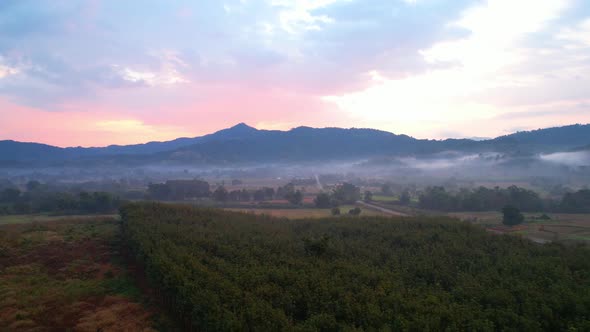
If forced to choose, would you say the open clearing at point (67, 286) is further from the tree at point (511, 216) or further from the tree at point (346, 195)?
the tree at point (346, 195)

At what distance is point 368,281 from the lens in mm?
18797

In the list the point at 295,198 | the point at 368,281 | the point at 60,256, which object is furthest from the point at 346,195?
the point at 368,281

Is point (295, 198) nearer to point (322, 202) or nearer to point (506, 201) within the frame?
point (322, 202)

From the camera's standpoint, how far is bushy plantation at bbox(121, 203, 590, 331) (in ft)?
45.1

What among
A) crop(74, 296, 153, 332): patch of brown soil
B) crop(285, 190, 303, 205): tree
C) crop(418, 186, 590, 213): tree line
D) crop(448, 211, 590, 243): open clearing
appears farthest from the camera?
crop(285, 190, 303, 205): tree

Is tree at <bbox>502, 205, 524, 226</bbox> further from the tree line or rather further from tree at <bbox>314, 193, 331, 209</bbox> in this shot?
tree at <bbox>314, 193, 331, 209</bbox>

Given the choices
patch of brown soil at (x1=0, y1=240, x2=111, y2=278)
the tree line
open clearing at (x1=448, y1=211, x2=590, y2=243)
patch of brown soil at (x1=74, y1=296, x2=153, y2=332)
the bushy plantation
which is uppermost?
the bushy plantation

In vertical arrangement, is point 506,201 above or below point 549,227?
above

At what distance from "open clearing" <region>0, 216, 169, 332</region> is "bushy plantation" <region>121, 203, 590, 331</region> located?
229 centimetres

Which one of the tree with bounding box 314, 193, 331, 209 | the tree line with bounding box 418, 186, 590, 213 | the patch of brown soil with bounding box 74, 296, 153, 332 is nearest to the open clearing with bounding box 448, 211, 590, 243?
the tree line with bounding box 418, 186, 590, 213

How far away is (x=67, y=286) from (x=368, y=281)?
19440 millimetres

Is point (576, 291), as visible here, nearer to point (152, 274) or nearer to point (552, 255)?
point (552, 255)

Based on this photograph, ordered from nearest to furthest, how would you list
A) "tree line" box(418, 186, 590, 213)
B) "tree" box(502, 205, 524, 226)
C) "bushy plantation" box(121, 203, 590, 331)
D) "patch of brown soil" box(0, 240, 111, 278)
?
"bushy plantation" box(121, 203, 590, 331) → "patch of brown soil" box(0, 240, 111, 278) → "tree" box(502, 205, 524, 226) → "tree line" box(418, 186, 590, 213)

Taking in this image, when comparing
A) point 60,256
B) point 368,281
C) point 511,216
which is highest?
point 368,281
